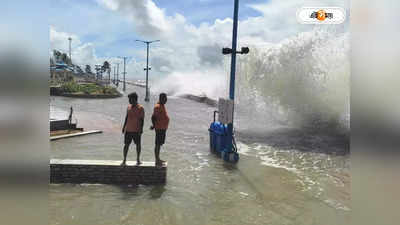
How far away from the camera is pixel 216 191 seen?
238 inches

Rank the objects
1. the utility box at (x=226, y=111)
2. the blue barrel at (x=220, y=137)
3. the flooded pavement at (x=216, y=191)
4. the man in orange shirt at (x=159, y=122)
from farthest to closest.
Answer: the blue barrel at (x=220, y=137) < the utility box at (x=226, y=111) < the man in orange shirt at (x=159, y=122) < the flooded pavement at (x=216, y=191)

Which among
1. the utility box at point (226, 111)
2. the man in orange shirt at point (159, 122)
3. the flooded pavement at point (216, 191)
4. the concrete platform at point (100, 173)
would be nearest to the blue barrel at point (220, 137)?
the flooded pavement at point (216, 191)

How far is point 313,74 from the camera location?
16.1 m

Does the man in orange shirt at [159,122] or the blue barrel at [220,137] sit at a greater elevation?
the man in orange shirt at [159,122]

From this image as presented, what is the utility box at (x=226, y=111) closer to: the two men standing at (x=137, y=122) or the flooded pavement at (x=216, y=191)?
the flooded pavement at (x=216, y=191)

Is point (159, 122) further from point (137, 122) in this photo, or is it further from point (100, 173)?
point (100, 173)

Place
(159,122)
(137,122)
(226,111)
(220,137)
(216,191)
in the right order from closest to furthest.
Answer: (216,191)
(137,122)
(159,122)
(226,111)
(220,137)

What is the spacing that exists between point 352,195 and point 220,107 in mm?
6860

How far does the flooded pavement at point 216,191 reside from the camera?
4777mm

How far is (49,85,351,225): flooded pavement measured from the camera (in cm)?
478

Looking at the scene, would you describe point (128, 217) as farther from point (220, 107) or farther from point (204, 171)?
point (220, 107)

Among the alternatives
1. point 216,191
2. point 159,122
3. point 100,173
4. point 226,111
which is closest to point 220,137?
point 226,111


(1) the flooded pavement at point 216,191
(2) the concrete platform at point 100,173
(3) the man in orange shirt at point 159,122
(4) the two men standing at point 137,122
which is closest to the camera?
(1) the flooded pavement at point 216,191

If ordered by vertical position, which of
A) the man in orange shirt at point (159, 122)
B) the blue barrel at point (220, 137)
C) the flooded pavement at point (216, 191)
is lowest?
the flooded pavement at point (216, 191)
